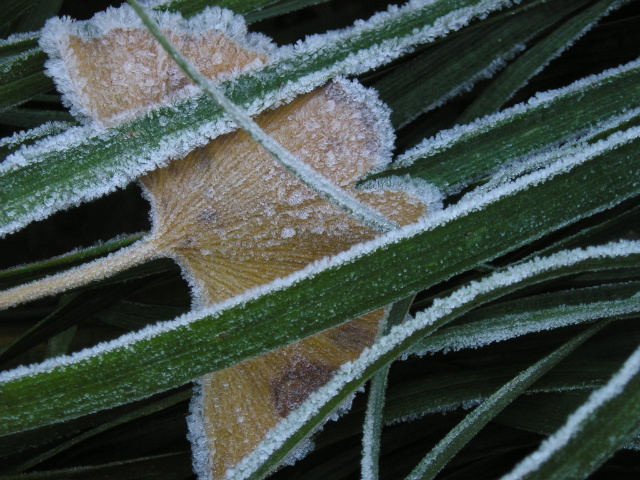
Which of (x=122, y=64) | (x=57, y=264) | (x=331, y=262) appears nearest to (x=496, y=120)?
(x=331, y=262)

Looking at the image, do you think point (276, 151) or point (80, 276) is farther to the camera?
point (80, 276)

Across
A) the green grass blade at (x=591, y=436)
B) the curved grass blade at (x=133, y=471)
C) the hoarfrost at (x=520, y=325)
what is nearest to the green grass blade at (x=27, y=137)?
the curved grass blade at (x=133, y=471)

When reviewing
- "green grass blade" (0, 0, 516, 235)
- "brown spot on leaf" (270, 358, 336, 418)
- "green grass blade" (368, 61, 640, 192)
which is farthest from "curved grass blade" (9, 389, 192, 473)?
"green grass blade" (368, 61, 640, 192)

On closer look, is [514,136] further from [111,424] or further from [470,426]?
[111,424]

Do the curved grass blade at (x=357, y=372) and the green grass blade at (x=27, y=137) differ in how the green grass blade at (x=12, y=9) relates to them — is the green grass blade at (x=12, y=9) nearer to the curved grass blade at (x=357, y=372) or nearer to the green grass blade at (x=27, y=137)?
the green grass blade at (x=27, y=137)

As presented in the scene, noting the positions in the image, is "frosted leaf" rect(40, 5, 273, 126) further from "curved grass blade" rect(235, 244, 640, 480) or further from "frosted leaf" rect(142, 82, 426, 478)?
"curved grass blade" rect(235, 244, 640, 480)
